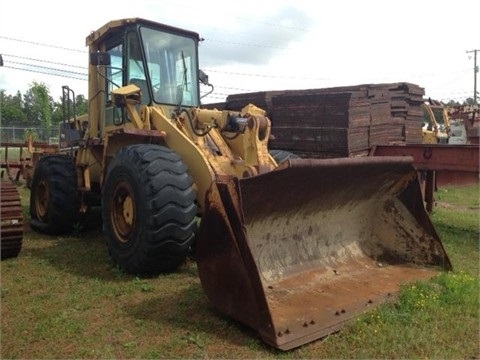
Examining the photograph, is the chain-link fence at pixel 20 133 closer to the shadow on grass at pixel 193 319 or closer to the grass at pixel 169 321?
the grass at pixel 169 321

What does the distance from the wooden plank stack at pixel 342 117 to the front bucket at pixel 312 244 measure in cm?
440

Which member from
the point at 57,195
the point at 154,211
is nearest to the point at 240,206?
the point at 154,211

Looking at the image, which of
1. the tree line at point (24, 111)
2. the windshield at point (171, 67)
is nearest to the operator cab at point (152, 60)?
the windshield at point (171, 67)

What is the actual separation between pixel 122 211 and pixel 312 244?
2081 millimetres

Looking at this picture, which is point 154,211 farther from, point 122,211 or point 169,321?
point 169,321

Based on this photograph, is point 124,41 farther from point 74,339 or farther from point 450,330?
point 450,330

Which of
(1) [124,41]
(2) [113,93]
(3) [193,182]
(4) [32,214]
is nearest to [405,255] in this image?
(3) [193,182]

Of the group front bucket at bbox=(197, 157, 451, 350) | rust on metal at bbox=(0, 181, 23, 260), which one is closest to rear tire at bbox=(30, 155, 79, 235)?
rust on metal at bbox=(0, 181, 23, 260)

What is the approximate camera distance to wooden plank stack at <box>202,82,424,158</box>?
936 cm

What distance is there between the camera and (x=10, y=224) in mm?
5383

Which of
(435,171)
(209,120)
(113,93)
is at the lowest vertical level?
(435,171)

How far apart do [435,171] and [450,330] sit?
490cm

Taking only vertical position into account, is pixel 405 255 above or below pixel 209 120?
below

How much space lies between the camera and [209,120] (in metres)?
5.53
